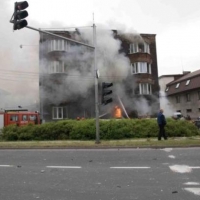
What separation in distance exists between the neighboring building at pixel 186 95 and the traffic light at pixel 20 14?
2910cm

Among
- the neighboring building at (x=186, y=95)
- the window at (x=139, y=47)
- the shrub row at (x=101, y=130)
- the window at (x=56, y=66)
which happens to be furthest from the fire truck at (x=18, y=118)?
the neighboring building at (x=186, y=95)

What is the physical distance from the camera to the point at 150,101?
2966 cm

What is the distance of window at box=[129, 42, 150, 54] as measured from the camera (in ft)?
101

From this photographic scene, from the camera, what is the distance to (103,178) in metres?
6.35

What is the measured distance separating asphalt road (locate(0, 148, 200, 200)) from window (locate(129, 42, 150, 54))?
74.0 feet

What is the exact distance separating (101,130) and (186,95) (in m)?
26.0

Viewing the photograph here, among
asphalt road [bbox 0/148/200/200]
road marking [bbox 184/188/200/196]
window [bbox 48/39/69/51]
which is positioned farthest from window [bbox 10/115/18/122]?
road marking [bbox 184/188/200/196]

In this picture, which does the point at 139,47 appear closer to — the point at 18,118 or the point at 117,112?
the point at 117,112

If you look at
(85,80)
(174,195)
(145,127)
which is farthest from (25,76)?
(174,195)

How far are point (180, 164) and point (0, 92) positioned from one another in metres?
22.0

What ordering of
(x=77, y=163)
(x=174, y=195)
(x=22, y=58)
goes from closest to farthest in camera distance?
(x=174, y=195), (x=77, y=163), (x=22, y=58)

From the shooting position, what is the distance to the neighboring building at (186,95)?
122ft

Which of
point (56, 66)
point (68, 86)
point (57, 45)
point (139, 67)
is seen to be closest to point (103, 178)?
point (68, 86)

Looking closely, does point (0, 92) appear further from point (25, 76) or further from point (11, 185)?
point (11, 185)
